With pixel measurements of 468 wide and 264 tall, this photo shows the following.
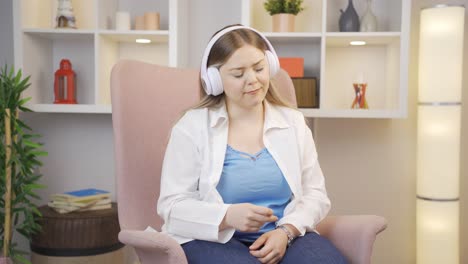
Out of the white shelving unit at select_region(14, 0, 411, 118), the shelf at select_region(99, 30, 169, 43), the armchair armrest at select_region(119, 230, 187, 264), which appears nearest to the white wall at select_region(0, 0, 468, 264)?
the white shelving unit at select_region(14, 0, 411, 118)

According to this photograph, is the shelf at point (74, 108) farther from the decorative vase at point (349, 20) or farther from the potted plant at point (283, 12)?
the decorative vase at point (349, 20)

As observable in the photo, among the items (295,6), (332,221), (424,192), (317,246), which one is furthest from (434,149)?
(317,246)

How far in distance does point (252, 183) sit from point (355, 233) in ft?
1.01

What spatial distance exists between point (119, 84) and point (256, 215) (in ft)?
2.00

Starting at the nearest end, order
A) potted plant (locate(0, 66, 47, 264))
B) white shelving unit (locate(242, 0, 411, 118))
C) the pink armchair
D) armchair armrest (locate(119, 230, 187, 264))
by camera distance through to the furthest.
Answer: armchair armrest (locate(119, 230, 187, 264)) < the pink armchair < potted plant (locate(0, 66, 47, 264)) < white shelving unit (locate(242, 0, 411, 118))

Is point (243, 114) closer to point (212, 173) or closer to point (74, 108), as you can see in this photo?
point (212, 173)

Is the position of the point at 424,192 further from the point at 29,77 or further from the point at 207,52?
the point at 29,77

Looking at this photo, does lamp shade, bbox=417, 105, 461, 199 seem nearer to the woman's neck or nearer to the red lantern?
the woman's neck

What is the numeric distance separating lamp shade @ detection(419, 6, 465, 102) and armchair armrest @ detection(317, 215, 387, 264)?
1167 mm

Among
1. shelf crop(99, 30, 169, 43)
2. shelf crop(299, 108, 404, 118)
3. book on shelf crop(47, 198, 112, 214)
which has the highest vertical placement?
shelf crop(99, 30, 169, 43)

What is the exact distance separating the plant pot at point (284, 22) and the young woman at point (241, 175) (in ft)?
3.43

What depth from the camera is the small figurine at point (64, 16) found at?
261 centimetres

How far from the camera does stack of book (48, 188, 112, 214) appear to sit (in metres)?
2.46

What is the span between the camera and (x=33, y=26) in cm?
262
